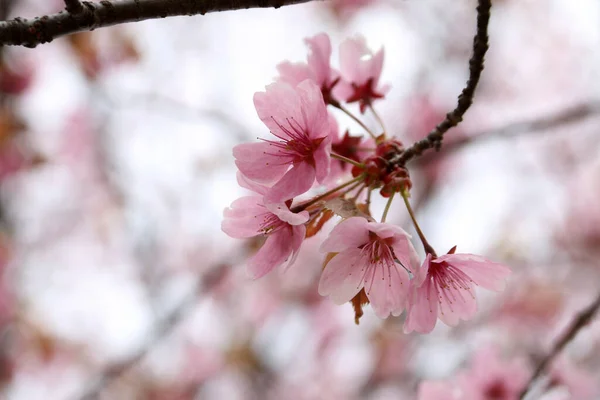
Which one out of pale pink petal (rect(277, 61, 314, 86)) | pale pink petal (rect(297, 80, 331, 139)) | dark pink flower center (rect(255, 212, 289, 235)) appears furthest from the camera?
pale pink petal (rect(277, 61, 314, 86))

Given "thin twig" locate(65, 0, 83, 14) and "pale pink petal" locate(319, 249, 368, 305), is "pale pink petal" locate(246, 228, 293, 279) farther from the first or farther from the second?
"thin twig" locate(65, 0, 83, 14)

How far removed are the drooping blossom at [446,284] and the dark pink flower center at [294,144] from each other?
29 centimetres

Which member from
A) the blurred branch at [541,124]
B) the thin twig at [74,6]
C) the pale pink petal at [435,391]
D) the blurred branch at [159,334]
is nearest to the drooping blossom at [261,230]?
the thin twig at [74,6]

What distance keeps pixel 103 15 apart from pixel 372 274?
0.65 metres

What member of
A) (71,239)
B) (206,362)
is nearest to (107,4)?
(206,362)

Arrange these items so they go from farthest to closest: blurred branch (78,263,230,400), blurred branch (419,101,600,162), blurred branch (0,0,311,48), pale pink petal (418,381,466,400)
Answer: blurred branch (78,263,230,400) → blurred branch (419,101,600,162) → pale pink petal (418,381,466,400) → blurred branch (0,0,311,48)

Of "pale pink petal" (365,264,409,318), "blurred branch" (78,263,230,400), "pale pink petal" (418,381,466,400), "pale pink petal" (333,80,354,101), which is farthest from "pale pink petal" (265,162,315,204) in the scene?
"blurred branch" (78,263,230,400)

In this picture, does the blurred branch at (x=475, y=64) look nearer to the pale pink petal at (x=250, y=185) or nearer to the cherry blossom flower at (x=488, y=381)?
the pale pink petal at (x=250, y=185)

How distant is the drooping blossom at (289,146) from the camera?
89 centimetres

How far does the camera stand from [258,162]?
3.03 ft

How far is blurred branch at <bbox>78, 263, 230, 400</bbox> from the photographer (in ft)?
8.00

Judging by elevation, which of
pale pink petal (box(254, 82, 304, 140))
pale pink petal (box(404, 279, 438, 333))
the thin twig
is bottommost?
pale pink petal (box(404, 279, 438, 333))

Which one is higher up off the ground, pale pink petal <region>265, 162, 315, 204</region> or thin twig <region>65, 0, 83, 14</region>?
thin twig <region>65, 0, 83, 14</region>

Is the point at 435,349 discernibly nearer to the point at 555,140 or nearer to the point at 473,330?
the point at 473,330
